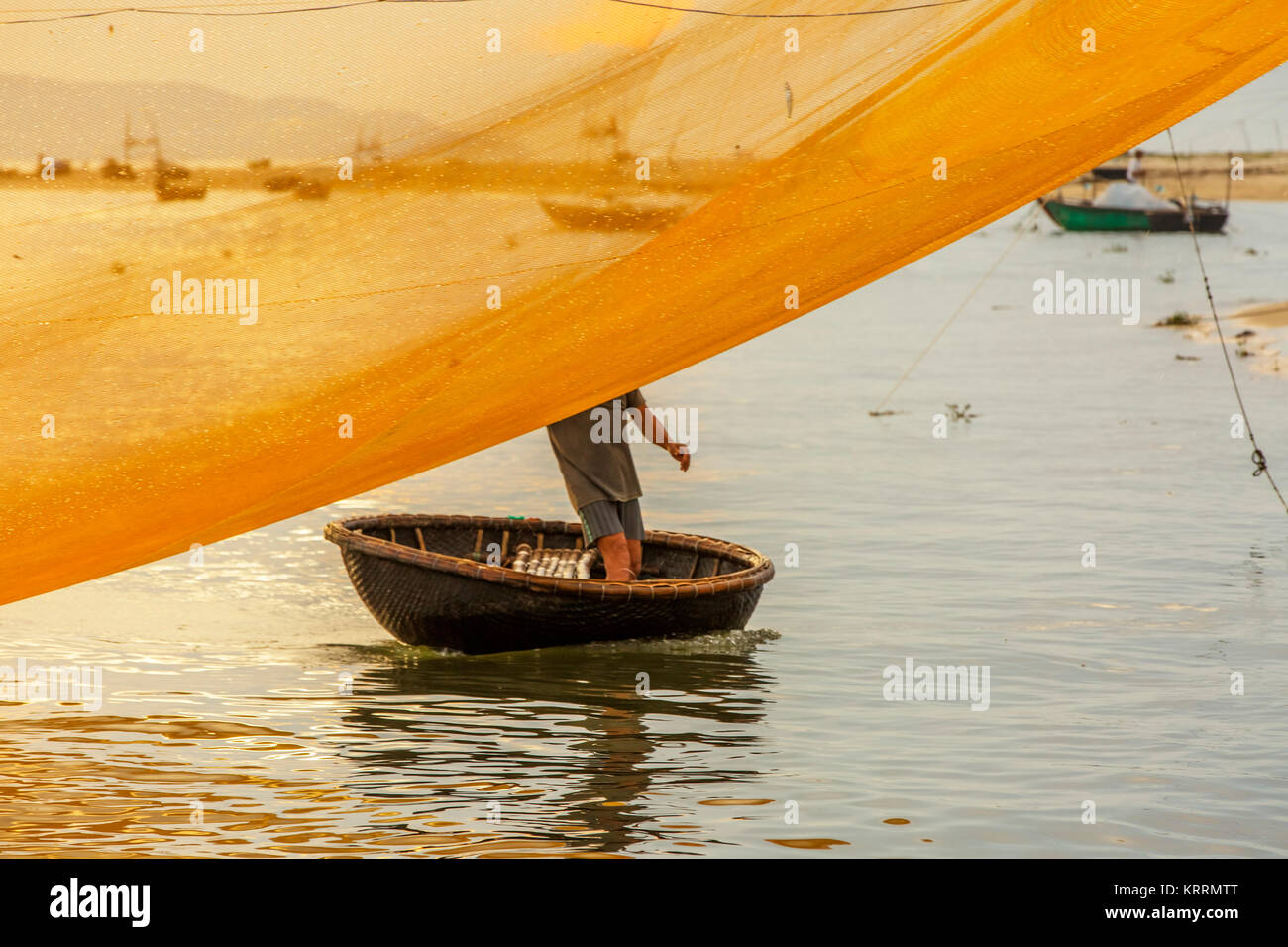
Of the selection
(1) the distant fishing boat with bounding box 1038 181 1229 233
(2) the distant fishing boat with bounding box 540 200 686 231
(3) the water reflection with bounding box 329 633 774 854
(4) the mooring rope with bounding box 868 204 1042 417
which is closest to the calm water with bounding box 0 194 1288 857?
(3) the water reflection with bounding box 329 633 774 854

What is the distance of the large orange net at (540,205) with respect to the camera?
4.69 meters

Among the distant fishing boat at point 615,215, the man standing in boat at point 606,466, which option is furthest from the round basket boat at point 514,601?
the distant fishing boat at point 615,215

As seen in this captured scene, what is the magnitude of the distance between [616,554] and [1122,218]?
4435 cm

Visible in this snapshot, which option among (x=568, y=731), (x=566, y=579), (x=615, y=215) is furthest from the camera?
(x=566, y=579)

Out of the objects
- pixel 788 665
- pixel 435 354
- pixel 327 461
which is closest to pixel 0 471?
pixel 327 461

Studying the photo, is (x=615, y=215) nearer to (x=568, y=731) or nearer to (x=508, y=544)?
(x=568, y=731)

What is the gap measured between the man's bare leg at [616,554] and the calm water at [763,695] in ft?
1.45

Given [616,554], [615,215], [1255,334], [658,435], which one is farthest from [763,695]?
[1255,334]

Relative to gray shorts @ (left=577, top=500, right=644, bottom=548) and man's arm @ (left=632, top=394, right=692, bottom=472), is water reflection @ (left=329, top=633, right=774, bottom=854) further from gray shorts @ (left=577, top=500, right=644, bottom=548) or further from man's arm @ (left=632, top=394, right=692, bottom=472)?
man's arm @ (left=632, top=394, right=692, bottom=472)

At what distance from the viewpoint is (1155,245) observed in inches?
1898

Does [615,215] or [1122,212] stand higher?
[1122,212]

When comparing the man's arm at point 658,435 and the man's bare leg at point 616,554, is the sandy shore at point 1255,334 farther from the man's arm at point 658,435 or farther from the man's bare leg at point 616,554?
the man's bare leg at point 616,554

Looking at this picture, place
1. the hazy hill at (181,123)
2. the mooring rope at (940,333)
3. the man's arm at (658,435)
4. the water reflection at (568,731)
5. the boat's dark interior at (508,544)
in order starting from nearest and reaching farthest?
1. the hazy hill at (181,123)
2. the water reflection at (568,731)
3. the man's arm at (658,435)
4. the boat's dark interior at (508,544)
5. the mooring rope at (940,333)

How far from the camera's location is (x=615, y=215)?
4844 millimetres
